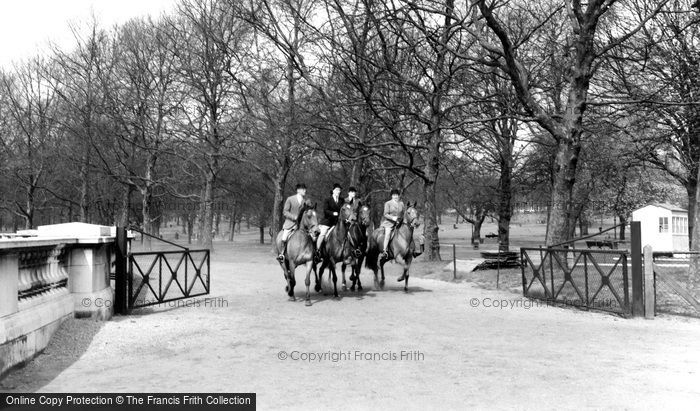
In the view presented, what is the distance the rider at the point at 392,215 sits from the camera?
637 inches

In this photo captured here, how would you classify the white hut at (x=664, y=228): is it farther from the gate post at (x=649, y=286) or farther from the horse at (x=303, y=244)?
the horse at (x=303, y=244)

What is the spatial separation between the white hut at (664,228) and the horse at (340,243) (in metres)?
24.7

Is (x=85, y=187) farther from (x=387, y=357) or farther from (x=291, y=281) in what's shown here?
(x=387, y=357)

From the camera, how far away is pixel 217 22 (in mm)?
33719

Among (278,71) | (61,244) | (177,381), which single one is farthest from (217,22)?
(177,381)

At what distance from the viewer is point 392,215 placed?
16.3m

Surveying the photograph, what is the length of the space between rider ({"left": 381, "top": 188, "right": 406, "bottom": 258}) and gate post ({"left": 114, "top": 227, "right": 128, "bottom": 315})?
6.99 metres

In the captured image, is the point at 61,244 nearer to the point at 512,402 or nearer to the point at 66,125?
the point at 512,402

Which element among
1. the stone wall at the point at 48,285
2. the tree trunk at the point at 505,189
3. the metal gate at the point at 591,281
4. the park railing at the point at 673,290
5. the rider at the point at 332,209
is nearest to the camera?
the stone wall at the point at 48,285

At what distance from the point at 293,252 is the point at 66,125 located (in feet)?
98.3

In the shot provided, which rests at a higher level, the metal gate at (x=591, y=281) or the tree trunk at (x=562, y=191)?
the tree trunk at (x=562, y=191)

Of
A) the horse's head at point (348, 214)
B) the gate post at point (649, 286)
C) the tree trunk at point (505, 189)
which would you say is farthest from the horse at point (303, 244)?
the tree trunk at point (505, 189)

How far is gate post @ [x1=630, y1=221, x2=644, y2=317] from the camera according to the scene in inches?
459

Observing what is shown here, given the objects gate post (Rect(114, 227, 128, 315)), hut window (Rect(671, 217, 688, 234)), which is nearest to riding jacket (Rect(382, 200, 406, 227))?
gate post (Rect(114, 227, 128, 315))
